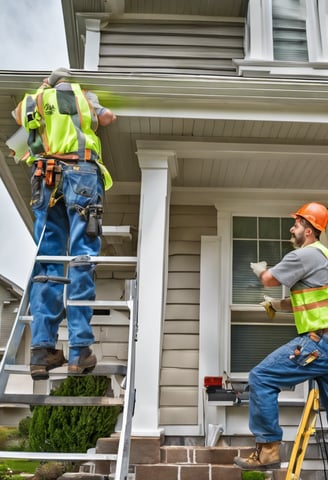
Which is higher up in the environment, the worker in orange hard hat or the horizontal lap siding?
the horizontal lap siding

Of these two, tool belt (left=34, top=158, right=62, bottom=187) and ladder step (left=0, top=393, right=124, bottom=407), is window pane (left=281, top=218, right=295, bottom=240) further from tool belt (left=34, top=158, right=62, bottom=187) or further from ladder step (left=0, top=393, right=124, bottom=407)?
ladder step (left=0, top=393, right=124, bottom=407)

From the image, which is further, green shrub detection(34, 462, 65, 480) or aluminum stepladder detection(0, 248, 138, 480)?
green shrub detection(34, 462, 65, 480)

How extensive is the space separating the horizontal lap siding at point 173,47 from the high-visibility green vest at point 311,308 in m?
3.35

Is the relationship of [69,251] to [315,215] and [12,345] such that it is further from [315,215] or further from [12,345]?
[315,215]

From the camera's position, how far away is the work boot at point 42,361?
2770 millimetres

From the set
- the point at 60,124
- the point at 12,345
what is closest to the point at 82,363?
the point at 12,345

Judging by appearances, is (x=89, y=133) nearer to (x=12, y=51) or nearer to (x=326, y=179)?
(x=326, y=179)

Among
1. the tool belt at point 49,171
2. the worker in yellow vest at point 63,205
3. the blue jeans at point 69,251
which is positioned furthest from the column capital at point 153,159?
the tool belt at point 49,171

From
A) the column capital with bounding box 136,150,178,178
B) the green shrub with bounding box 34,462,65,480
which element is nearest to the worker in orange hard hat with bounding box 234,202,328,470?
the column capital with bounding box 136,150,178,178

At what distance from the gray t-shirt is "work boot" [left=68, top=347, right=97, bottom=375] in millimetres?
1089

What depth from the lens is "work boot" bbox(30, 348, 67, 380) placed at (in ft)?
9.09

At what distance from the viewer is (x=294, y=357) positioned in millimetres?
2771

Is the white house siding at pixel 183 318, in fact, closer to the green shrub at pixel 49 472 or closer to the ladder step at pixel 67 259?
the green shrub at pixel 49 472

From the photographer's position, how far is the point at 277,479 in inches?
119
